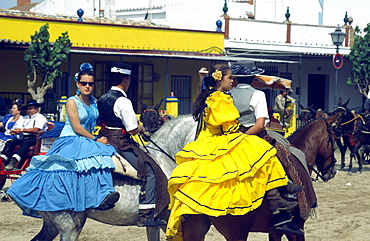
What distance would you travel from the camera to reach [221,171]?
17.4ft

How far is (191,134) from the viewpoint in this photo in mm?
7105

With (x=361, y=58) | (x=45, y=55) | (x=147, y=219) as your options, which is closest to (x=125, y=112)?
(x=147, y=219)

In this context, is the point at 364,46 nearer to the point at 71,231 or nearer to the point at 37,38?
the point at 37,38

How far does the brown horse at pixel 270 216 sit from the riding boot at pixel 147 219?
3.43ft

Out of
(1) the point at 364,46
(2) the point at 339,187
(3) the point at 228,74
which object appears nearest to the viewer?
(3) the point at 228,74

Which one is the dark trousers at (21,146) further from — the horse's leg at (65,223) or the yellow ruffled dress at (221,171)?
the yellow ruffled dress at (221,171)

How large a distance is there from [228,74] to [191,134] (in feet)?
4.75

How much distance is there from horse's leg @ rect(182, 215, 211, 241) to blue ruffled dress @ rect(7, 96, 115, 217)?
3.80 ft

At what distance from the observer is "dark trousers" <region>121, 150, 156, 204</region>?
6.63 metres

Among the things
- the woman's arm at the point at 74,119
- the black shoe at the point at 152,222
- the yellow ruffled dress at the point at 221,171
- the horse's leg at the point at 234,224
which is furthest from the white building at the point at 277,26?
the horse's leg at the point at 234,224

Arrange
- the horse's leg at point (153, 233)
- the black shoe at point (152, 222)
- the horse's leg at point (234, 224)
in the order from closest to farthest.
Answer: the horse's leg at point (234, 224)
the black shoe at point (152, 222)
the horse's leg at point (153, 233)

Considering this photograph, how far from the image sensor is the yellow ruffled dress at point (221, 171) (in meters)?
5.27

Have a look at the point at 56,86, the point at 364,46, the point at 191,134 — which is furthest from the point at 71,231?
the point at 364,46

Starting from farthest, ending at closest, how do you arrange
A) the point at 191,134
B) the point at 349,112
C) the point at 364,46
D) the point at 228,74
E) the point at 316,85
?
the point at 316,85 → the point at 364,46 → the point at 349,112 → the point at 191,134 → the point at 228,74
